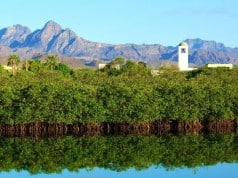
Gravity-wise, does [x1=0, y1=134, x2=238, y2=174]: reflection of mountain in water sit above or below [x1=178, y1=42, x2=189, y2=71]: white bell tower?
below

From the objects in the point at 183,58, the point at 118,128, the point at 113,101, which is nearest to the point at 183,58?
the point at 183,58

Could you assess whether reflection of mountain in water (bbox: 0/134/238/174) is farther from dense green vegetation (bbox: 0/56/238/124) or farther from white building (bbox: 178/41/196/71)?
white building (bbox: 178/41/196/71)

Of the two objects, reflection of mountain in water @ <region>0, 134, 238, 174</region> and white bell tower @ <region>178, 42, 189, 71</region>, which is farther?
white bell tower @ <region>178, 42, 189, 71</region>

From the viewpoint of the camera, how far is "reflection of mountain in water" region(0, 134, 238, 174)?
28672 mm

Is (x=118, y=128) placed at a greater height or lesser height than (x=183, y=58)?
lesser

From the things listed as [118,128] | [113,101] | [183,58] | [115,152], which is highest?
[183,58]

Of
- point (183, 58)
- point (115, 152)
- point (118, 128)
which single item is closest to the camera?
point (115, 152)

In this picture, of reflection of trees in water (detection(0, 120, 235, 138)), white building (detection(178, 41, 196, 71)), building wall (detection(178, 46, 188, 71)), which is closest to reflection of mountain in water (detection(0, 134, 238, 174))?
reflection of trees in water (detection(0, 120, 235, 138))

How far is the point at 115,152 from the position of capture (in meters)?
32.2

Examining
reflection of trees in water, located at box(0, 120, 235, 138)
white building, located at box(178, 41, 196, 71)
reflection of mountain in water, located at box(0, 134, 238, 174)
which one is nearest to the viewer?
reflection of mountain in water, located at box(0, 134, 238, 174)

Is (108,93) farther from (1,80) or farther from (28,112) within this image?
(1,80)

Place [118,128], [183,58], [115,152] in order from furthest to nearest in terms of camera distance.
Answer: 1. [183,58]
2. [118,128]
3. [115,152]

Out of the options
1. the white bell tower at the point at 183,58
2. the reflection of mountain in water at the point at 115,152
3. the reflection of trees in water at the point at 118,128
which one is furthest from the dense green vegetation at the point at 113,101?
the white bell tower at the point at 183,58

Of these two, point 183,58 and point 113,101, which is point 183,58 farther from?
point 113,101
